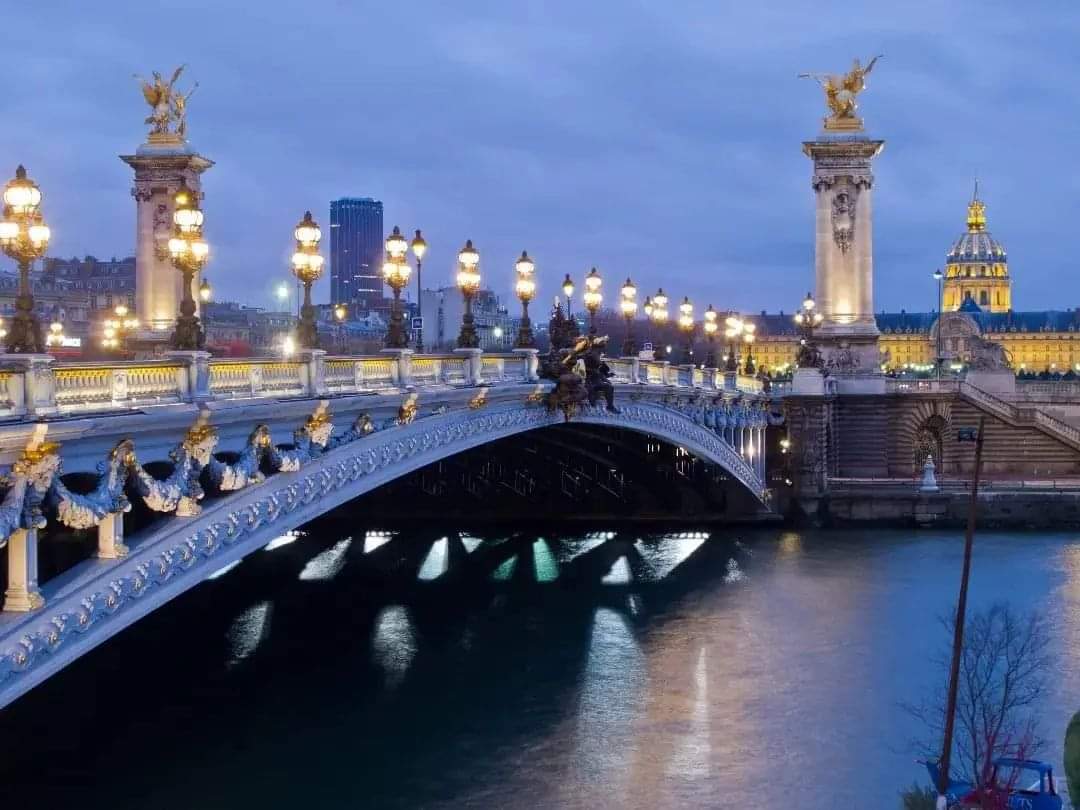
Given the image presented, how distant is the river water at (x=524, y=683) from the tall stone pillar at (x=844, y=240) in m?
17.3

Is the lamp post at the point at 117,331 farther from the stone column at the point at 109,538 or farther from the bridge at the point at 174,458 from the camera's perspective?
the stone column at the point at 109,538

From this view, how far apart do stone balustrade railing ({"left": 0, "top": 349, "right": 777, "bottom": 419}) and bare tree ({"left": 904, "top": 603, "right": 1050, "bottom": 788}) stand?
30.2 feet

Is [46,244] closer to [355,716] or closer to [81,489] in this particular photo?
[81,489]

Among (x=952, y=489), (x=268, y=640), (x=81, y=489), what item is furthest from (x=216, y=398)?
(x=952, y=489)

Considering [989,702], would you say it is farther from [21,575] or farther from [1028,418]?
Result: [1028,418]

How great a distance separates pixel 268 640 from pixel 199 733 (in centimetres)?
859

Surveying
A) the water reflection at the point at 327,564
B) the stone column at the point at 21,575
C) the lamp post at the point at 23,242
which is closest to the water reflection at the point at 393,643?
the water reflection at the point at 327,564

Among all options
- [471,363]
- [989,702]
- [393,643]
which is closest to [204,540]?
[471,363]

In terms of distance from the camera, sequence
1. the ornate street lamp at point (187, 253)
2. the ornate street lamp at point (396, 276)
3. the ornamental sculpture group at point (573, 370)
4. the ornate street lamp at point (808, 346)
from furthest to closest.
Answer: the ornate street lamp at point (808, 346), the ornamental sculpture group at point (573, 370), the ornate street lamp at point (396, 276), the ornate street lamp at point (187, 253)

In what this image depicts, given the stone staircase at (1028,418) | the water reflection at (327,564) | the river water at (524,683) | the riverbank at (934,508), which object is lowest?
the river water at (524,683)

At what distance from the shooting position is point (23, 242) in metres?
16.7

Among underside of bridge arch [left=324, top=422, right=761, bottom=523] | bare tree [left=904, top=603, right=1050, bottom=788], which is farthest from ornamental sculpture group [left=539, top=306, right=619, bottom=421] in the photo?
underside of bridge arch [left=324, top=422, right=761, bottom=523]

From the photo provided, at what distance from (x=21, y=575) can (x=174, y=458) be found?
3140 mm

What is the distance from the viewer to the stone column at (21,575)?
640 inches
